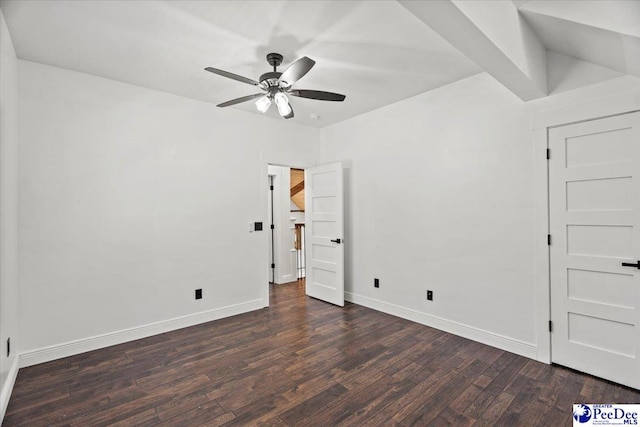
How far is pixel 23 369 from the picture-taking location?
2680 millimetres

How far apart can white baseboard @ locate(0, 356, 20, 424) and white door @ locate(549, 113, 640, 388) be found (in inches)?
167

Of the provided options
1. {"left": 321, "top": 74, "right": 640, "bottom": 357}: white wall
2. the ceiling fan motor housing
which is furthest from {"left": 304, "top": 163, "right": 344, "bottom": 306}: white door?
the ceiling fan motor housing

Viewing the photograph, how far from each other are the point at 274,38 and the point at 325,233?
2833mm

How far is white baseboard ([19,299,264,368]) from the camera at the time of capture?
2791 mm

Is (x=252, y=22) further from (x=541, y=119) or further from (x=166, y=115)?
(x=541, y=119)

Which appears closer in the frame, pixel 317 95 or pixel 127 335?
pixel 317 95

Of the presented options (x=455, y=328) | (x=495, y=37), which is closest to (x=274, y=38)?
(x=495, y=37)

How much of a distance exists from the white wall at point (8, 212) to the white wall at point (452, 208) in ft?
11.8

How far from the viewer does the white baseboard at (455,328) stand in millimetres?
2857

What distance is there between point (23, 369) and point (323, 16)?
3.85 meters

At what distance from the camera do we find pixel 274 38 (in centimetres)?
242
